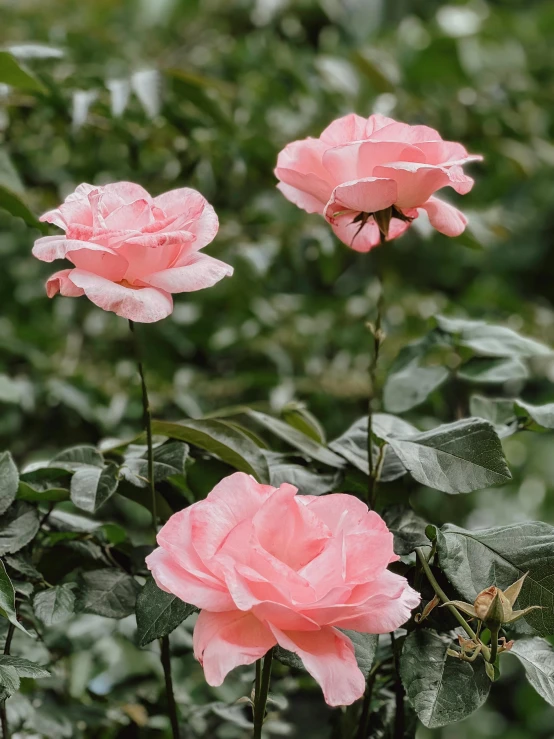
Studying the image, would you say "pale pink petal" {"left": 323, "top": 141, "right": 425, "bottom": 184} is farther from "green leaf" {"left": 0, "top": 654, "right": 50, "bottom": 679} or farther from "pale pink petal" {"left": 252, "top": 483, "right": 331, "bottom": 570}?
"green leaf" {"left": 0, "top": 654, "right": 50, "bottom": 679}

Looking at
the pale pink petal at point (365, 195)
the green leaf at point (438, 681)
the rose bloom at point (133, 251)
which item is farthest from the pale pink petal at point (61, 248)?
the green leaf at point (438, 681)

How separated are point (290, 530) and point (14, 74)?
1.28 ft

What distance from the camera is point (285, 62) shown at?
105 centimetres

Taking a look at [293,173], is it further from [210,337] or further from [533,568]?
[210,337]

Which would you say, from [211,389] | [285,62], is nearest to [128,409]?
[211,389]

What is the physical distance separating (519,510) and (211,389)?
85 cm

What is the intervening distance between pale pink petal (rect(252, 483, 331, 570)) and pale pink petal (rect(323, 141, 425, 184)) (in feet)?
0.52

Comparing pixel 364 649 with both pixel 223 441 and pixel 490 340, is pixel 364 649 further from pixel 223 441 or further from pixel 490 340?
pixel 490 340

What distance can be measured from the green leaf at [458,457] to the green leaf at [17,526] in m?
0.19

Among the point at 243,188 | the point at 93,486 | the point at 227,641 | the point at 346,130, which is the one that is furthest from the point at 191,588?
the point at 243,188

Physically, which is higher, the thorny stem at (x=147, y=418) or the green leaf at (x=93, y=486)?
the thorny stem at (x=147, y=418)

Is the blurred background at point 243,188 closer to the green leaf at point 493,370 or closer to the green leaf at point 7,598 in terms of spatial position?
the green leaf at point 493,370

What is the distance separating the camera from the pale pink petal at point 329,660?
0.29m

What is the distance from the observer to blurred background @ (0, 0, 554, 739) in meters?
0.84
